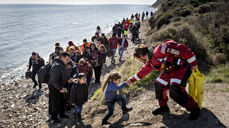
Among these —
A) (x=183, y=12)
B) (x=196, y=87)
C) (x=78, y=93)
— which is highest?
(x=183, y=12)

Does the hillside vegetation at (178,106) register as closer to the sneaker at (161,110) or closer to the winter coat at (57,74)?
the sneaker at (161,110)

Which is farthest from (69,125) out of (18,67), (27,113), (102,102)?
(18,67)

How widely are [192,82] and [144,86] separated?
7.80 ft

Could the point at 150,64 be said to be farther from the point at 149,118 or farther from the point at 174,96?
the point at 149,118

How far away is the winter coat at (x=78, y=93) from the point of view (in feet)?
16.0

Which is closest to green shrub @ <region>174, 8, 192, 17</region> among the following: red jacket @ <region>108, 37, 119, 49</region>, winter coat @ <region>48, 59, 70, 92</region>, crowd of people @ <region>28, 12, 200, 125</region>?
red jacket @ <region>108, 37, 119, 49</region>

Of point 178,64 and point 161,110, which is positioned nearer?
point 178,64

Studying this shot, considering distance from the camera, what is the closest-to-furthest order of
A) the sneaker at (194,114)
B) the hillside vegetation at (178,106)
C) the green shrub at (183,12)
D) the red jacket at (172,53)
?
the red jacket at (172,53) → the sneaker at (194,114) → the hillside vegetation at (178,106) → the green shrub at (183,12)

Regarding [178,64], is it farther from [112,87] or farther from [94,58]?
[94,58]

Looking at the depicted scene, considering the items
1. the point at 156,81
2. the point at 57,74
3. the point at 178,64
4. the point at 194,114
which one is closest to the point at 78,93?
A: the point at 57,74

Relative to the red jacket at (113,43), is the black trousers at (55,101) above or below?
below

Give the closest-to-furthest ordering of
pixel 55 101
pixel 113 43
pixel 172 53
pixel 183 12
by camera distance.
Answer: pixel 172 53 → pixel 55 101 → pixel 113 43 → pixel 183 12

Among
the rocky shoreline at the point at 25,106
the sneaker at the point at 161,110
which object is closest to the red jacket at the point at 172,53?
the sneaker at the point at 161,110

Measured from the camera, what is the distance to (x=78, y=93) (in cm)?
490
